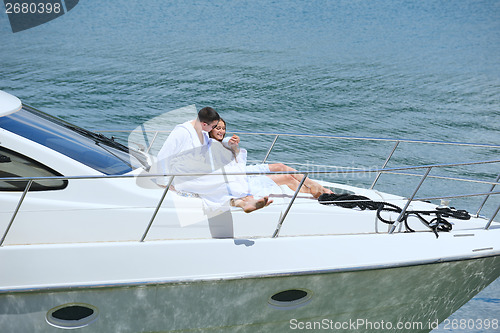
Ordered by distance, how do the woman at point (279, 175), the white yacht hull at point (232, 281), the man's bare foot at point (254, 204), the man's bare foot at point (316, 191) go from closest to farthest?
the white yacht hull at point (232, 281) < the man's bare foot at point (254, 204) < the woman at point (279, 175) < the man's bare foot at point (316, 191)

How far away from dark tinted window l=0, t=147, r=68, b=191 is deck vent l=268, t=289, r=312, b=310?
1.54 meters

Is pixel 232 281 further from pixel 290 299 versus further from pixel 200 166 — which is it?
pixel 200 166

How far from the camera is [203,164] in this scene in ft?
13.6

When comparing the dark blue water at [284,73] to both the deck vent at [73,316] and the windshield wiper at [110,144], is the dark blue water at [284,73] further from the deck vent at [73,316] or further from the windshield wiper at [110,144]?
the deck vent at [73,316]

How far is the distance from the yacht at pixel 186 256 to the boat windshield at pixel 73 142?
0.05 feet

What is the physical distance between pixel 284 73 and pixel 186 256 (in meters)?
12.8

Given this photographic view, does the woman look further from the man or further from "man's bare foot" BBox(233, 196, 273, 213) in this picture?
"man's bare foot" BBox(233, 196, 273, 213)

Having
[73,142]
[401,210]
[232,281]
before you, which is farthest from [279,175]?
[73,142]

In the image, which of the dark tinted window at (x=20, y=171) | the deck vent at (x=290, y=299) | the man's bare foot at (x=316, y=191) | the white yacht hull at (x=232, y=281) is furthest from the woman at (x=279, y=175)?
the dark tinted window at (x=20, y=171)

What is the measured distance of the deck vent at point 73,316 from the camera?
3.48m

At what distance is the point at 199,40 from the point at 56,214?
17039 mm

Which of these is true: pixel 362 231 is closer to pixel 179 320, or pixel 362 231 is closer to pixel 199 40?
pixel 179 320

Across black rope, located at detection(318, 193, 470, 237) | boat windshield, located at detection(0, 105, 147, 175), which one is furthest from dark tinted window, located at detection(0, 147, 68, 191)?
black rope, located at detection(318, 193, 470, 237)

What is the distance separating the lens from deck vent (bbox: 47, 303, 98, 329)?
348cm
